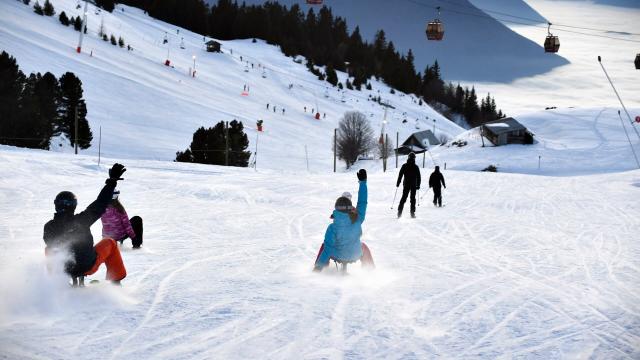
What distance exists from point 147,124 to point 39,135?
13541 mm

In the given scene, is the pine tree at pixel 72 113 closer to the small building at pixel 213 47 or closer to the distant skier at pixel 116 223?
the distant skier at pixel 116 223

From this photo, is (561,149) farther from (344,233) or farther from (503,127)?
(344,233)

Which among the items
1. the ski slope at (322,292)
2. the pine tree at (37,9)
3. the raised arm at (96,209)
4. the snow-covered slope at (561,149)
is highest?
the pine tree at (37,9)

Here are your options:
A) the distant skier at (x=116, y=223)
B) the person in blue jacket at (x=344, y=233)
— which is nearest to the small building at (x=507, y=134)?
the person in blue jacket at (x=344, y=233)

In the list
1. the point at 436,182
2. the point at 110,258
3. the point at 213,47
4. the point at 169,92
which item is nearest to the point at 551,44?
the point at 436,182

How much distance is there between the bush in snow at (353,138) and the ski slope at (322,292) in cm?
5275

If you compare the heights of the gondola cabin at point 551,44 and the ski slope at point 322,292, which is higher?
the gondola cabin at point 551,44

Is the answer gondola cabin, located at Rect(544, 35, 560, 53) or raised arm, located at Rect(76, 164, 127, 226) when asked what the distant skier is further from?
gondola cabin, located at Rect(544, 35, 560, 53)

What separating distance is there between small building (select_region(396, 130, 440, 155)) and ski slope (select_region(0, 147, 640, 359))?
61.8m

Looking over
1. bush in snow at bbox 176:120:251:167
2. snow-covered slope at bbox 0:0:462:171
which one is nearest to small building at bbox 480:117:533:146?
snow-covered slope at bbox 0:0:462:171

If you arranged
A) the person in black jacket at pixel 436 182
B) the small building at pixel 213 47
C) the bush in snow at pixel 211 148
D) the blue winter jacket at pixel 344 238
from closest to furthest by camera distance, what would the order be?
the blue winter jacket at pixel 344 238, the person in black jacket at pixel 436 182, the bush in snow at pixel 211 148, the small building at pixel 213 47

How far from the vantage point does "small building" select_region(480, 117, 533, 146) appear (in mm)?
68000

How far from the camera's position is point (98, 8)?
85.2 metres

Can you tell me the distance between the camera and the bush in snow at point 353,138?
67.9 meters
